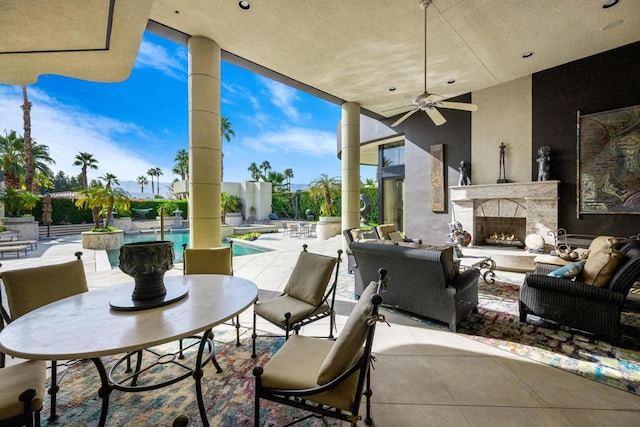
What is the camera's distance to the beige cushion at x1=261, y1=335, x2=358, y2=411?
49.2 inches

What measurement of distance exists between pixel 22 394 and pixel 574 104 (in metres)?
7.90

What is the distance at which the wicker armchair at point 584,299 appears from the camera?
7.77 feet

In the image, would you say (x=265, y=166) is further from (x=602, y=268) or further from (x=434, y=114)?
(x=602, y=268)

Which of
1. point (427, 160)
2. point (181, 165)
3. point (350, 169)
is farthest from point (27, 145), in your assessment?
point (427, 160)

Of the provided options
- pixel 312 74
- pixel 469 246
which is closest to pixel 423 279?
pixel 469 246

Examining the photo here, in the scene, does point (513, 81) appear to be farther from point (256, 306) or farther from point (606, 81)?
point (256, 306)

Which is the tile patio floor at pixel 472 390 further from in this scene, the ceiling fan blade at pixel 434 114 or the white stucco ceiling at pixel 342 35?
the white stucco ceiling at pixel 342 35

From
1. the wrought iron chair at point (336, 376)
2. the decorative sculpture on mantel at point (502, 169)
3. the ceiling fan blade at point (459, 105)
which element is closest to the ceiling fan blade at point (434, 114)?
the ceiling fan blade at point (459, 105)

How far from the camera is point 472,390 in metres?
1.86

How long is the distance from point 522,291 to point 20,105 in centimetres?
2254

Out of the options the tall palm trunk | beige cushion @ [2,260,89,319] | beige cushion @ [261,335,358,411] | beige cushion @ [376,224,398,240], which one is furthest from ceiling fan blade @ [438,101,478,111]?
the tall palm trunk

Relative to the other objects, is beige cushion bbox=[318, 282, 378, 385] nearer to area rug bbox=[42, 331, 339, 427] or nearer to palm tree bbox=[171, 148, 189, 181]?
area rug bbox=[42, 331, 339, 427]

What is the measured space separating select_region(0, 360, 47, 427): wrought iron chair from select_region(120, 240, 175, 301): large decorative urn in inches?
20.8

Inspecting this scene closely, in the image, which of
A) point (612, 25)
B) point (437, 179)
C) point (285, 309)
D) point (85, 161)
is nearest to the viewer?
point (285, 309)
